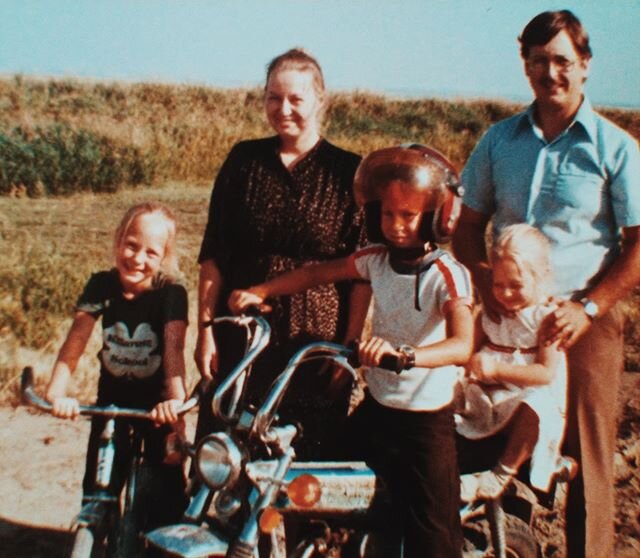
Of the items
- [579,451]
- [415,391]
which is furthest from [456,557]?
[579,451]

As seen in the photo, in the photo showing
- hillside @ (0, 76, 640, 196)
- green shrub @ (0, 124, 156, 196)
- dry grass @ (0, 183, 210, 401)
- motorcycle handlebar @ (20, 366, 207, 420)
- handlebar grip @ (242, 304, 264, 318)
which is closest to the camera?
motorcycle handlebar @ (20, 366, 207, 420)

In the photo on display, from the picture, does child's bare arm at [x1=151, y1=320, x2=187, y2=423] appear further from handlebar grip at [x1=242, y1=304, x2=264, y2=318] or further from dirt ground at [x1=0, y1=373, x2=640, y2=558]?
dirt ground at [x1=0, y1=373, x2=640, y2=558]

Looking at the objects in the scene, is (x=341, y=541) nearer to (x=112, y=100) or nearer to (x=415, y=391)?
(x=415, y=391)

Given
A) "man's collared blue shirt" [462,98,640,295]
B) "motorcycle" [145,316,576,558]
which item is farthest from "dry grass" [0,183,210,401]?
"man's collared blue shirt" [462,98,640,295]

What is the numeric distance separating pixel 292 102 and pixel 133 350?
1175mm

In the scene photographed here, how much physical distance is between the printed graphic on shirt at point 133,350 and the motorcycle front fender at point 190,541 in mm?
939

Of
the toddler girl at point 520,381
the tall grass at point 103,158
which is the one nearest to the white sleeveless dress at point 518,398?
the toddler girl at point 520,381

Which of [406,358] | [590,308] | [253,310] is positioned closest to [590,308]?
[590,308]

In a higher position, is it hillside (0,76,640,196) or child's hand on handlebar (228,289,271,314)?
hillside (0,76,640,196)

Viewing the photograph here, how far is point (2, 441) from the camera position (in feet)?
19.1

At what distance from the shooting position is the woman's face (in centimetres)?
365

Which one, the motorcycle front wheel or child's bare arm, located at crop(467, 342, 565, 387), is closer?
child's bare arm, located at crop(467, 342, 565, 387)

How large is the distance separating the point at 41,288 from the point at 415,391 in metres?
5.49

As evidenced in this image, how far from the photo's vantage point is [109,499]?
11.1 feet
